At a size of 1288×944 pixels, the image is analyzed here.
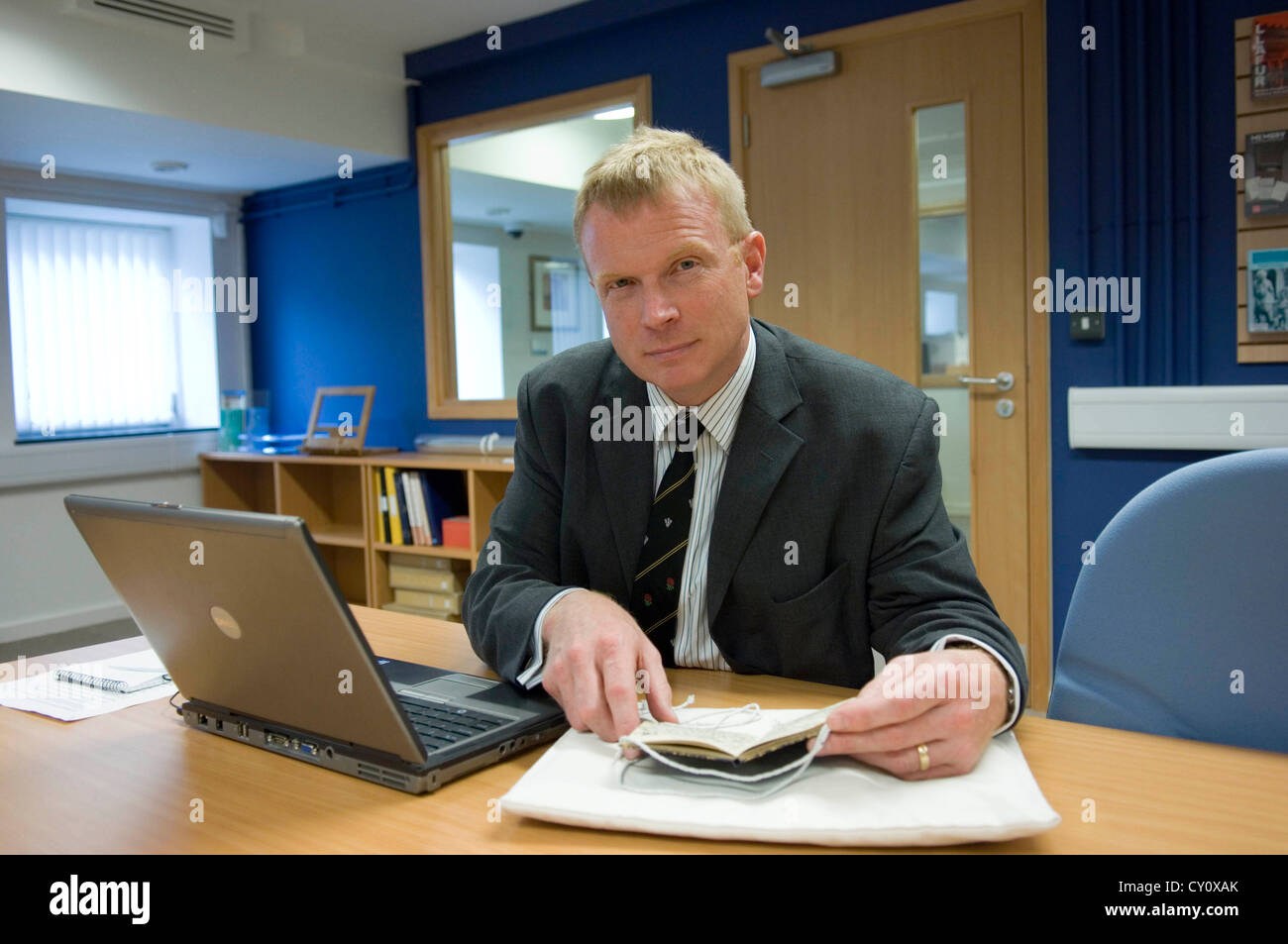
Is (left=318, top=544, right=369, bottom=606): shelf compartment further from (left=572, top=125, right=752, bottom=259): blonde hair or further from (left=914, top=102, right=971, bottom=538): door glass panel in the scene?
(left=572, top=125, right=752, bottom=259): blonde hair

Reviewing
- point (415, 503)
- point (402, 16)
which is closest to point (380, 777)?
point (415, 503)

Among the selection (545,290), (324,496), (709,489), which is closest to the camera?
(709,489)

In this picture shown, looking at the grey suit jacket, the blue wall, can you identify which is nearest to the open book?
the grey suit jacket

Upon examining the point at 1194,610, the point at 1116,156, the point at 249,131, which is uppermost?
the point at 249,131

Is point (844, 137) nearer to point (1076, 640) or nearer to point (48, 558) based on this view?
point (1076, 640)

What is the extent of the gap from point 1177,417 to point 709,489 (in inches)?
75.4

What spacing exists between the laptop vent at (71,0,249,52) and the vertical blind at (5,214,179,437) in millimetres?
1448

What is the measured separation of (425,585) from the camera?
4.09m

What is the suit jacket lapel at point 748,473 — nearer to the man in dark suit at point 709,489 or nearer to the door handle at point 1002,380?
the man in dark suit at point 709,489

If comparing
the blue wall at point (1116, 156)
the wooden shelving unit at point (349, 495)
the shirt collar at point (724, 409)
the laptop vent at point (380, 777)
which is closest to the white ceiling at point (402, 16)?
the blue wall at point (1116, 156)

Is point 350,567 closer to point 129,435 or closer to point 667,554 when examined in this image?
point 129,435

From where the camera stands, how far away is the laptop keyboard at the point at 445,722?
98 cm
